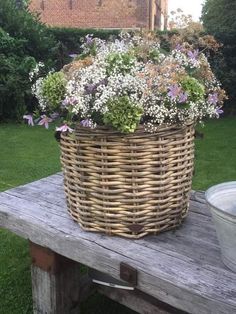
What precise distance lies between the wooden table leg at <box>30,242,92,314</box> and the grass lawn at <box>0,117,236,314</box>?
0.42m

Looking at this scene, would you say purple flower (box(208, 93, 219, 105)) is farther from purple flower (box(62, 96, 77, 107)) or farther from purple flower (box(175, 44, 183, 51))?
purple flower (box(62, 96, 77, 107))

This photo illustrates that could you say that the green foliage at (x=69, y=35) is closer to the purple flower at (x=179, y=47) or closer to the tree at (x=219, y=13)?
the tree at (x=219, y=13)

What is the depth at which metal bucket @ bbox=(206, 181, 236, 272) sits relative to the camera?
1274 mm

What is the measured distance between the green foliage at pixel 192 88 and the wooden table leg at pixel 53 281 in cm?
84

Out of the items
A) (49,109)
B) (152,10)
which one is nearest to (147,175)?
(49,109)

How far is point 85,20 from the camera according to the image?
66.6 ft

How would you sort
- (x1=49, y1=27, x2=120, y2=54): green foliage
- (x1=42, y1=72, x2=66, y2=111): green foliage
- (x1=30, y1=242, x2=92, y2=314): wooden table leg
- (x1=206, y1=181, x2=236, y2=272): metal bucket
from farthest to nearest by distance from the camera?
(x1=49, y1=27, x2=120, y2=54): green foliage
(x1=30, y1=242, x2=92, y2=314): wooden table leg
(x1=42, y1=72, x2=66, y2=111): green foliage
(x1=206, y1=181, x2=236, y2=272): metal bucket

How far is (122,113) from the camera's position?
1370 mm

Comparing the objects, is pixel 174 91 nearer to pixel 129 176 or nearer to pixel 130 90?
pixel 130 90

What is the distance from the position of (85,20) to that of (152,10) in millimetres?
4152

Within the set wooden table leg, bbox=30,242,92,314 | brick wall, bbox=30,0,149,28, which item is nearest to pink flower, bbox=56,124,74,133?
wooden table leg, bbox=30,242,92,314

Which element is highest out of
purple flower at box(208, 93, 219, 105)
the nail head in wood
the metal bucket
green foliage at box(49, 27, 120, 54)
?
green foliage at box(49, 27, 120, 54)

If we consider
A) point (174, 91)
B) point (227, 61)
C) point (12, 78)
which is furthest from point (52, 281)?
point (227, 61)

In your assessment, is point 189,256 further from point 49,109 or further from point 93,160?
point 49,109
